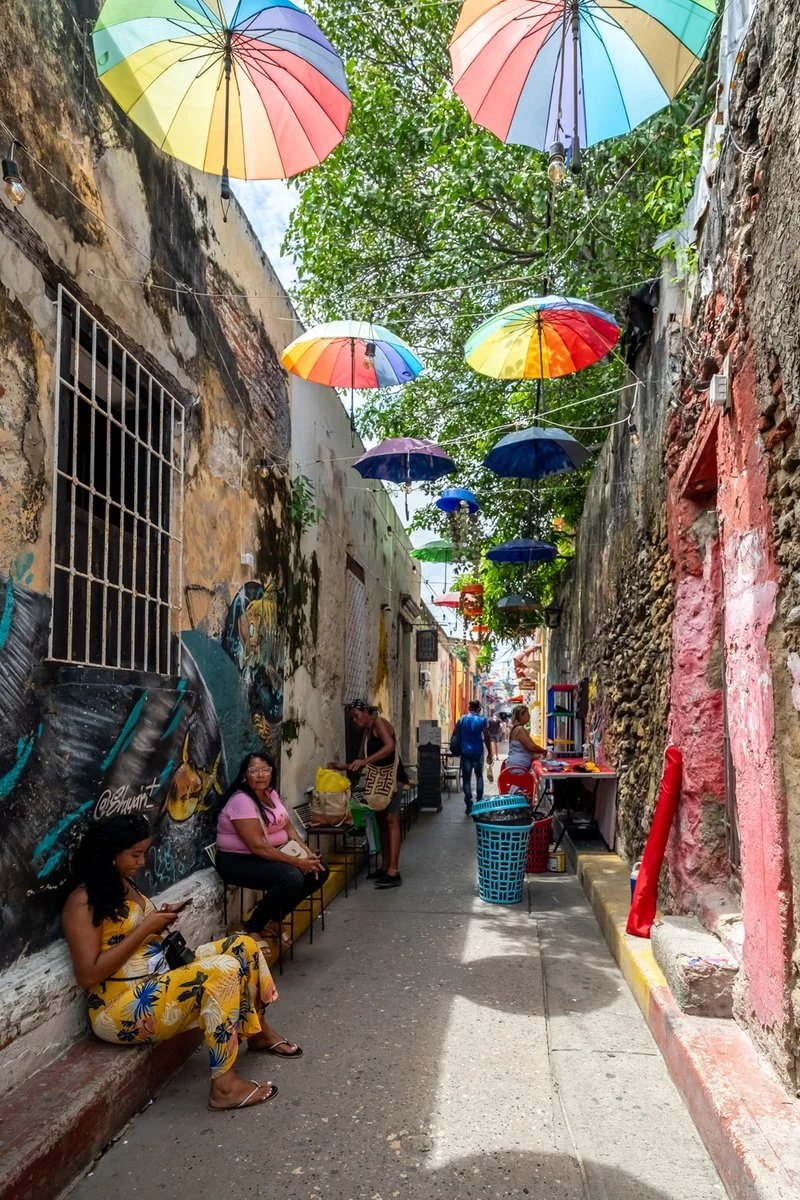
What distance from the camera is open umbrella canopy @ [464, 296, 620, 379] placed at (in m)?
6.31

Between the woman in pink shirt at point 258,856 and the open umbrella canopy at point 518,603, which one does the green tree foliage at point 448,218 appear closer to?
the open umbrella canopy at point 518,603

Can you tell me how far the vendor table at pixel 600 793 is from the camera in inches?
324

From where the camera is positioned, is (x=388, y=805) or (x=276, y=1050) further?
(x=388, y=805)

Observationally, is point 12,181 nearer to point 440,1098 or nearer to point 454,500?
point 440,1098

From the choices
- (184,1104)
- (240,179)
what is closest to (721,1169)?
(184,1104)

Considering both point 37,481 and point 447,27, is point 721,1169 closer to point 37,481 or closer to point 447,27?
point 37,481

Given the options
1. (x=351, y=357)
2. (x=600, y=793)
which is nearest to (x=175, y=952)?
(x=351, y=357)

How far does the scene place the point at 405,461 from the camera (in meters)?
8.95

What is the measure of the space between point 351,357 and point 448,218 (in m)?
3.20

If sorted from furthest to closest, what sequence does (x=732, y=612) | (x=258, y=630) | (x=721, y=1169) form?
(x=258, y=630), (x=732, y=612), (x=721, y=1169)

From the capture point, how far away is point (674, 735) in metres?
5.65

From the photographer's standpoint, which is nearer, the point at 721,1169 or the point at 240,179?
Answer: the point at 721,1169

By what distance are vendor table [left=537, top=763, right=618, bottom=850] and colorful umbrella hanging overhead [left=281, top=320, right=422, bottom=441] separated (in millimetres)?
3929

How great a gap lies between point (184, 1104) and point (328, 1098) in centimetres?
60
